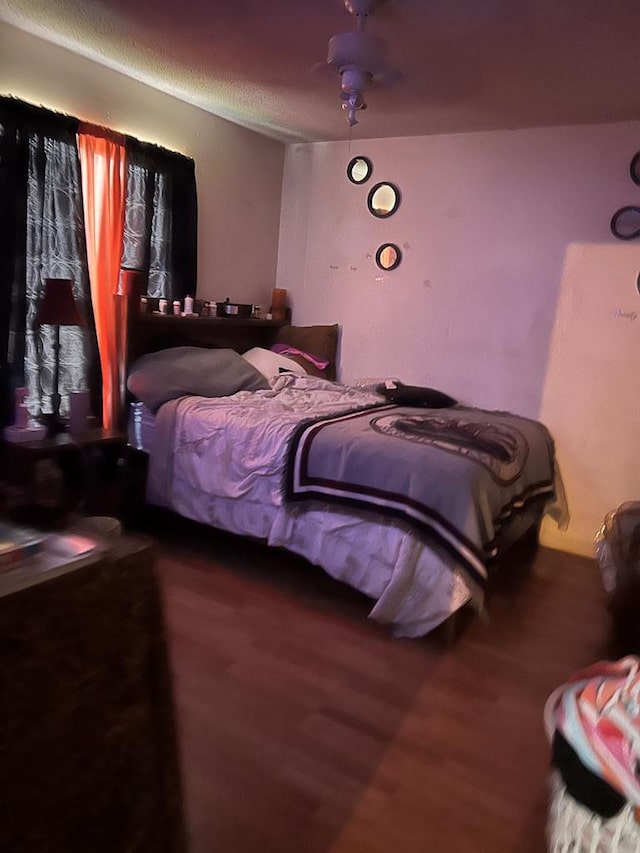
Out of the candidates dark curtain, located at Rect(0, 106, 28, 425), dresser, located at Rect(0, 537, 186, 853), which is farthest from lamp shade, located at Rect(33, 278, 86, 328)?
dresser, located at Rect(0, 537, 186, 853)

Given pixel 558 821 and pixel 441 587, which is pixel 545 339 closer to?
pixel 441 587

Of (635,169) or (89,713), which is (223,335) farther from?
(89,713)

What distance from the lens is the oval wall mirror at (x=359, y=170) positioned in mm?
4141

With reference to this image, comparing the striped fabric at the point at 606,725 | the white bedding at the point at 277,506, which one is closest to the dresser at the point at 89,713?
the striped fabric at the point at 606,725

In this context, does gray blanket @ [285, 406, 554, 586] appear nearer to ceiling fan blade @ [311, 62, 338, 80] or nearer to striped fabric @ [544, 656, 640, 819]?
striped fabric @ [544, 656, 640, 819]

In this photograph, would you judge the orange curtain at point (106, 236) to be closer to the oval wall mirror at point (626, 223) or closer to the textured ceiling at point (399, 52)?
the textured ceiling at point (399, 52)

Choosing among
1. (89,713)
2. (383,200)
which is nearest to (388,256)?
(383,200)

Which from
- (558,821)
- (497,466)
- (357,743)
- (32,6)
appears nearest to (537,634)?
(497,466)

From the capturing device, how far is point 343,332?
4.36 metres

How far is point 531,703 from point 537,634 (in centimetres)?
54

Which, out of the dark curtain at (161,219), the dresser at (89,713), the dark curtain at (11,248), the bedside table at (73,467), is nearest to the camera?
the dresser at (89,713)

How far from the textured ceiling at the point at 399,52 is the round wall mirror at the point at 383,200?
0.45 meters

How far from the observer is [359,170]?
418 centimetres

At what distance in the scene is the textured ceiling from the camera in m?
2.28
